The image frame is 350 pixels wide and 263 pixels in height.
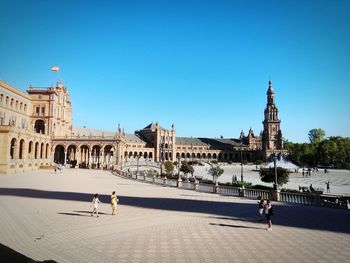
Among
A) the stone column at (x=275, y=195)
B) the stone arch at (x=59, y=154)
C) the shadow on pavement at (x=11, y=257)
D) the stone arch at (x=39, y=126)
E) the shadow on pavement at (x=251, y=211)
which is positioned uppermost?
the stone arch at (x=39, y=126)

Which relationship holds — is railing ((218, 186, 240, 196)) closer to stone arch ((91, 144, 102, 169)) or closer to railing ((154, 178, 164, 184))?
railing ((154, 178, 164, 184))

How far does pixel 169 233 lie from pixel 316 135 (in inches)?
6327

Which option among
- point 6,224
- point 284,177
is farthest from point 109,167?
point 6,224

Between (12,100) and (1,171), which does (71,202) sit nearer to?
(1,171)

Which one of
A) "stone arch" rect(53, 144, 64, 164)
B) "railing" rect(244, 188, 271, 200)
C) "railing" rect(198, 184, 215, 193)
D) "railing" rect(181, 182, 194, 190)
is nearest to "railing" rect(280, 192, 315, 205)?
"railing" rect(244, 188, 271, 200)

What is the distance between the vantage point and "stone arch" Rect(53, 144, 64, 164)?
8012 cm

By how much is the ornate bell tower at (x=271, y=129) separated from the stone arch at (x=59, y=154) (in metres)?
90.4

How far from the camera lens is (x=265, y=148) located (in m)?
140

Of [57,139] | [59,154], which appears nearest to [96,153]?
[59,154]

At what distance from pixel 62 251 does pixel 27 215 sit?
23.6ft

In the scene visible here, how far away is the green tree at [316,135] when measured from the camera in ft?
508

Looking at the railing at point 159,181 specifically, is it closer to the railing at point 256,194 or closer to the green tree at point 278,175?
the green tree at point 278,175

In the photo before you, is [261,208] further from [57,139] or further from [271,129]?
[271,129]

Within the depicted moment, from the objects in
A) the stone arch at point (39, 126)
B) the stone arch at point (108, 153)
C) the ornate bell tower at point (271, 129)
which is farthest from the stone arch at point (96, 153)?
the ornate bell tower at point (271, 129)
